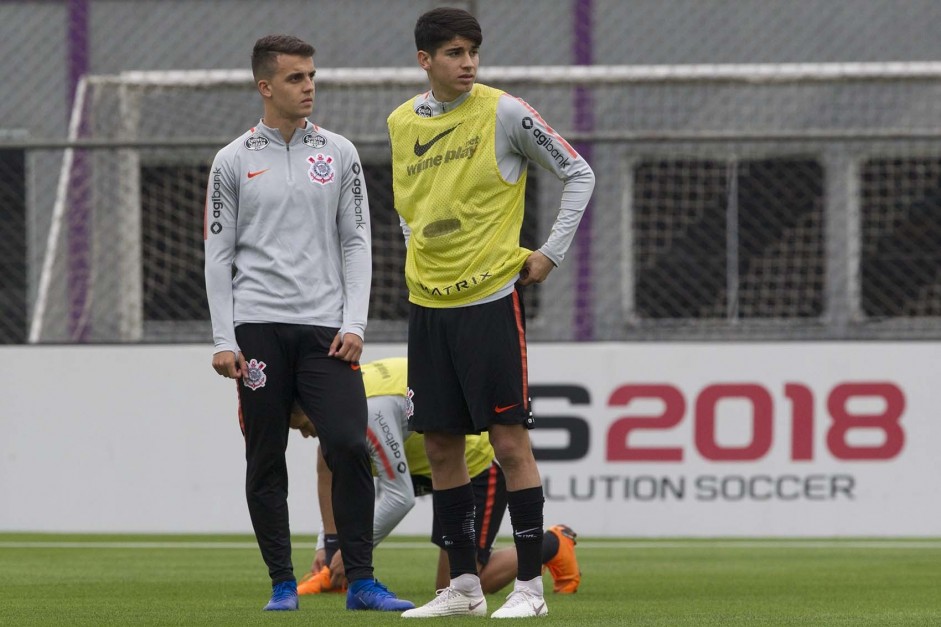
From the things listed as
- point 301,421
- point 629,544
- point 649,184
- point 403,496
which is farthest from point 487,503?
point 649,184

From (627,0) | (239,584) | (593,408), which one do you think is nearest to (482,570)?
(239,584)

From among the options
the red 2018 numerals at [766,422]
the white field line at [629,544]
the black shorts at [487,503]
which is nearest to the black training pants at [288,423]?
the black shorts at [487,503]

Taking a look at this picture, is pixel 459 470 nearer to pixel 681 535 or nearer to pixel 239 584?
pixel 239 584

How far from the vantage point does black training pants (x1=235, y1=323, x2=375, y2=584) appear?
5.66 metres

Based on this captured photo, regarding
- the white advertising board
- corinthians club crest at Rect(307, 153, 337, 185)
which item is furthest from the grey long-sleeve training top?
the white advertising board

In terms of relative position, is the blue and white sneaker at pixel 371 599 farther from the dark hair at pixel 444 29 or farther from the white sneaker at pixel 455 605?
the dark hair at pixel 444 29

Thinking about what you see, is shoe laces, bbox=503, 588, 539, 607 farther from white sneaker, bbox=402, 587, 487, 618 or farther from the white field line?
the white field line

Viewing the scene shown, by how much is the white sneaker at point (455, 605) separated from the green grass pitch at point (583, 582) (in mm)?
98

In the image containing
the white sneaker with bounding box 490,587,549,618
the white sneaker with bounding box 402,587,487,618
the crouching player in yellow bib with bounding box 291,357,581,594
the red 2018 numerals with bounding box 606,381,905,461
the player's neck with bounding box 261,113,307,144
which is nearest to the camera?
the white sneaker with bounding box 490,587,549,618

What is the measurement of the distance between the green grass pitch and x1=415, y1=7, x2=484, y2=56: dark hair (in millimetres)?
1838

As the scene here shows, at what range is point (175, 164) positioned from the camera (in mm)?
11258

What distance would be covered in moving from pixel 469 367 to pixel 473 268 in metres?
0.31

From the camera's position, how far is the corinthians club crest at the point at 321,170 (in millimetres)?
5727

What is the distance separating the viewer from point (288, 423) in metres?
5.78
